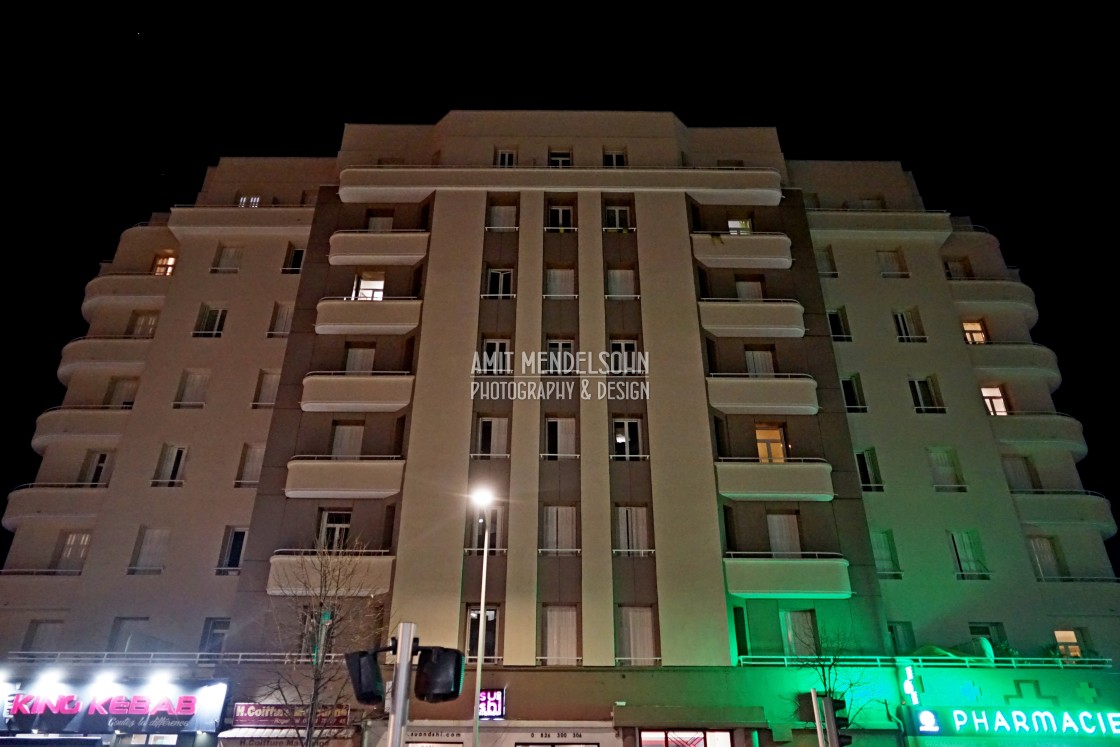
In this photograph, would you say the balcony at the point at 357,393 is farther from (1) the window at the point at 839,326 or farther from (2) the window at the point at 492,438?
(1) the window at the point at 839,326

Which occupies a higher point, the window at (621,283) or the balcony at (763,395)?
the window at (621,283)

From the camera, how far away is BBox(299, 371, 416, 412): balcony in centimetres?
3056

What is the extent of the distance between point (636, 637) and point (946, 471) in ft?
55.0

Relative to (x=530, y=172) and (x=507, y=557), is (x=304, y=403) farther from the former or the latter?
(x=530, y=172)

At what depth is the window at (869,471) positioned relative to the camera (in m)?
31.7

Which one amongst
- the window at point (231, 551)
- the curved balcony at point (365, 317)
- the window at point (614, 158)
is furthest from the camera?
the window at point (614, 158)

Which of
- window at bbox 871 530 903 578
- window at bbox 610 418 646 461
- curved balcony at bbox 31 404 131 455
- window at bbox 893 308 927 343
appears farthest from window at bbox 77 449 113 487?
window at bbox 893 308 927 343

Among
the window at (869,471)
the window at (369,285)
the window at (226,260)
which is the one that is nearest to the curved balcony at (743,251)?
the window at (869,471)

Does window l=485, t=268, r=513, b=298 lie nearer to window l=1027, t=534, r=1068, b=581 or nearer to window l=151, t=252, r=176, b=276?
window l=151, t=252, r=176, b=276

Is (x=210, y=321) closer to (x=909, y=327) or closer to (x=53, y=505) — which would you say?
(x=53, y=505)

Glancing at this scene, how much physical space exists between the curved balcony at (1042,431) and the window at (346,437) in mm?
28959

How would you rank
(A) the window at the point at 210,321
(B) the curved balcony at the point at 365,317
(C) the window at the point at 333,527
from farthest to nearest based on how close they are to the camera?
(A) the window at the point at 210,321 → (B) the curved balcony at the point at 365,317 → (C) the window at the point at 333,527

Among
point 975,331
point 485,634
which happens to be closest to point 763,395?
point 975,331

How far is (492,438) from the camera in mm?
30219
